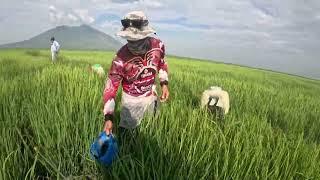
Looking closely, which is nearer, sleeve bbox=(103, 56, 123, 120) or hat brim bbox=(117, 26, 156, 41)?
sleeve bbox=(103, 56, 123, 120)

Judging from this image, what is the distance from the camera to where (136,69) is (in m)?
3.15

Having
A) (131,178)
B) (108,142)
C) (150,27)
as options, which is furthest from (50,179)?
(150,27)

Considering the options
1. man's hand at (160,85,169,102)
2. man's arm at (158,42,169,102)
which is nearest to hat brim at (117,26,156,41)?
man's arm at (158,42,169,102)

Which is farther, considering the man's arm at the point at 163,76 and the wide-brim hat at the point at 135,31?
the man's arm at the point at 163,76

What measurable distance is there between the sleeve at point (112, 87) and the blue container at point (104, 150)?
0.40 metres

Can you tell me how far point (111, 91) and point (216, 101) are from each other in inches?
55.4

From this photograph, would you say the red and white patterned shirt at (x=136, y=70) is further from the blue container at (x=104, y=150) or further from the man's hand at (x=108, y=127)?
the blue container at (x=104, y=150)

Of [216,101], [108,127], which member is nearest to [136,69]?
[108,127]

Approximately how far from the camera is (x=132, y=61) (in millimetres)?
3123

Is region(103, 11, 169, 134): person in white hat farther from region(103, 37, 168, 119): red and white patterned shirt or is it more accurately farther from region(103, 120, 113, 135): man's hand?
region(103, 120, 113, 135): man's hand

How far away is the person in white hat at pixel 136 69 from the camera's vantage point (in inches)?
118

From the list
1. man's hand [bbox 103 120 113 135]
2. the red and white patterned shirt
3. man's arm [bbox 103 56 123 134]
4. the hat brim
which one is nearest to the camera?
man's hand [bbox 103 120 113 135]

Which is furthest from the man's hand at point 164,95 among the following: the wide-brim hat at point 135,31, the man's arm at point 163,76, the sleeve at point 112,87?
the wide-brim hat at point 135,31

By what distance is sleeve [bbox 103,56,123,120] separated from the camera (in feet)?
9.06
